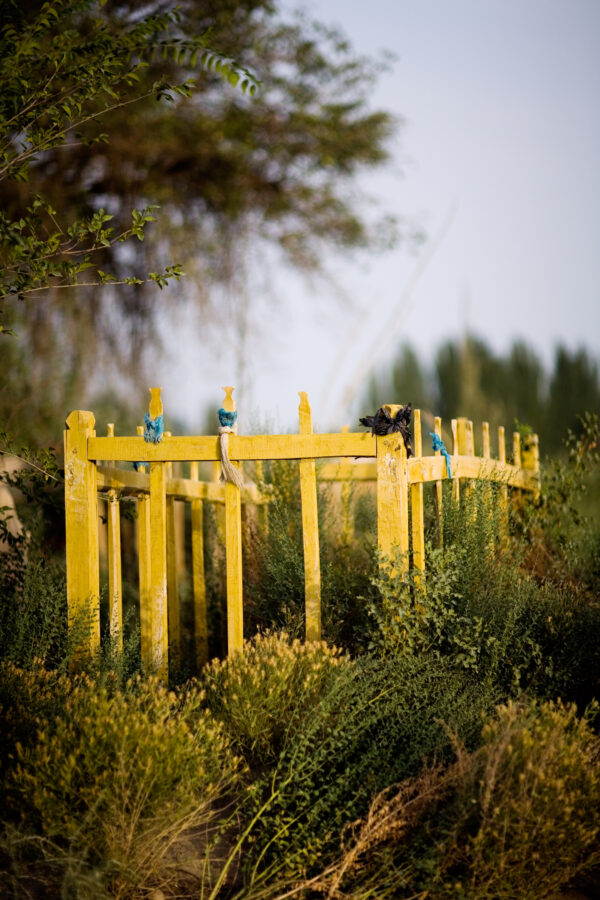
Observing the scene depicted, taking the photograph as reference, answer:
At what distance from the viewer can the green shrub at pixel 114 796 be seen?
257 centimetres

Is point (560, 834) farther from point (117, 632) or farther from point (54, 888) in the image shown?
point (117, 632)

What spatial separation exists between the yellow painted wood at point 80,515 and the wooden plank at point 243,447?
0.24ft

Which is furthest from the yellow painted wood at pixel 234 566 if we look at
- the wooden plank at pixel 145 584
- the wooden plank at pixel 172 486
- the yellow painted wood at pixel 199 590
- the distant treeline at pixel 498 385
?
the distant treeline at pixel 498 385

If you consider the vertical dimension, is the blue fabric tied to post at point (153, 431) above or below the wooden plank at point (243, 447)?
above

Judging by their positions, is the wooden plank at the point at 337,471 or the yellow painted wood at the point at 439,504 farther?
the wooden plank at the point at 337,471

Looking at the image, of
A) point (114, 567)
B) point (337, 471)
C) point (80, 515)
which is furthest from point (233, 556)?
point (337, 471)

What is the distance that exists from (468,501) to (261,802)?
2.18m

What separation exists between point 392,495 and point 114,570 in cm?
181

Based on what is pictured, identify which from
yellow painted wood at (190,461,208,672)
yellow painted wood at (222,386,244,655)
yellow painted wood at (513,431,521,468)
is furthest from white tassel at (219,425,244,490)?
yellow painted wood at (513,431,521,468)

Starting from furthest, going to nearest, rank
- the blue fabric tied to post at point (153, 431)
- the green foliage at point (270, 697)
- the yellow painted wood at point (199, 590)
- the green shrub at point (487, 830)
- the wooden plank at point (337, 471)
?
1. the wooden plank at point (337, 471)
2. the yellow painted wood at point (199, 590)
3. the blue fabric tied to post at point (153, 431)
4. the green foliage at point (270, 697)
5. the green shrub at point (487, 830)

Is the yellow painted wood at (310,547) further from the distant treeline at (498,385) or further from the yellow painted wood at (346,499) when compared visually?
the distant treeline at (498,385)

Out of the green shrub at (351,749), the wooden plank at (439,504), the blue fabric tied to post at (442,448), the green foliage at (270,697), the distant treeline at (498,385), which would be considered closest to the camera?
the green shrub at (351,749)

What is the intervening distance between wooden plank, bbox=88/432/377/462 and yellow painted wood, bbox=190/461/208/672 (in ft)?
3.77

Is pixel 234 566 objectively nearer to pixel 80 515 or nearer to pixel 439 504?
pixel 80 515
